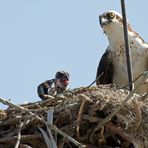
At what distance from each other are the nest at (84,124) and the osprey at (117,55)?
213cm

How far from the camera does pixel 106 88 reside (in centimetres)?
759

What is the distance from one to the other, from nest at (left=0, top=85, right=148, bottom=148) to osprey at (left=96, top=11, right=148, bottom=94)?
2.13 m

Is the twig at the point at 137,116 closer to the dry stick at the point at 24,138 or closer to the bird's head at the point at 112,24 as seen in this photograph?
the dry stick at the point at 24,138

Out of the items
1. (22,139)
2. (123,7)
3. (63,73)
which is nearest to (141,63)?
(63,73)

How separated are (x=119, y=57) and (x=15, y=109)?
2.37 meters

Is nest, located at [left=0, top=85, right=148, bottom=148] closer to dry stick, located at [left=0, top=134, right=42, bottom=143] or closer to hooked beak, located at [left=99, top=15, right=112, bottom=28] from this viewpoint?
dry stick, located at [left=0, top=134, right=42, bottom=143]

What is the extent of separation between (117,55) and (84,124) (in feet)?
8.13

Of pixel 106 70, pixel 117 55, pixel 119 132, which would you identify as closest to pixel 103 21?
pixel 117 55

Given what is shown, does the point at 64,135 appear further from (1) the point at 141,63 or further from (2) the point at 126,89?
(1) the point at 141,63

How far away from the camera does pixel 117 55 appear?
931 cm

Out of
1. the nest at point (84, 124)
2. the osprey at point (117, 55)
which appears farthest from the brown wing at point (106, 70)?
the nest at point (84, 124)

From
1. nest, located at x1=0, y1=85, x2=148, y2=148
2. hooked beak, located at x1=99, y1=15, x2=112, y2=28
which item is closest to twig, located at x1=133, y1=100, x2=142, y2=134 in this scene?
nest, located at x1=0, y1=85, x2=148, y2=148

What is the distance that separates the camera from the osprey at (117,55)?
9250mm

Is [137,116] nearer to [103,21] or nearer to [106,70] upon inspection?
[106,70]
